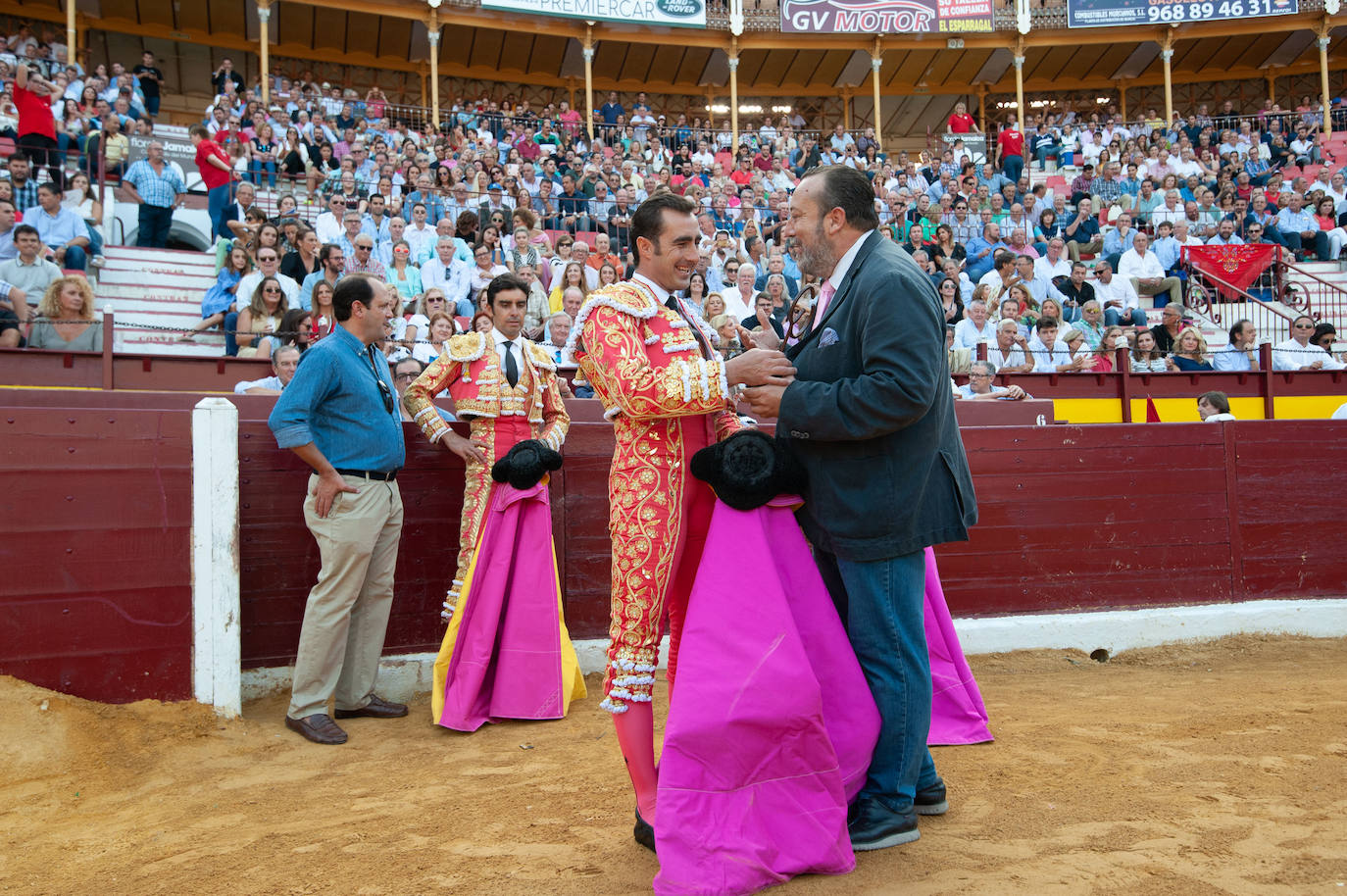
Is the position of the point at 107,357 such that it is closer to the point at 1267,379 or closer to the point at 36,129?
the point at 36,129

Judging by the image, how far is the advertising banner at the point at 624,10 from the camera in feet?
57.6

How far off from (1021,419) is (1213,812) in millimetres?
5187

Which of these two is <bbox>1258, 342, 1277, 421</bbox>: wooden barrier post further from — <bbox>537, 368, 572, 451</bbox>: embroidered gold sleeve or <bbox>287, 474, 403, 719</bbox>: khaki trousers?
<bbox>287, 474, 403, 719</bbox>: khaki trousers

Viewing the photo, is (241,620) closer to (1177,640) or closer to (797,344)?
(797,344)

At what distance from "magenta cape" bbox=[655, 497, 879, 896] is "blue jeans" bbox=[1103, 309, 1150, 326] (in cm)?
965

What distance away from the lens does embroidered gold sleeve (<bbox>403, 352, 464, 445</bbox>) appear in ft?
13.9

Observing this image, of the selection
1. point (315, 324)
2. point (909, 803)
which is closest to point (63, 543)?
point (909, 803)

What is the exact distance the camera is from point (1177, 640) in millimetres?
5184

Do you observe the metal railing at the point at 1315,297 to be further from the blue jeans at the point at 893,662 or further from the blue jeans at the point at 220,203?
the blue jeans at the point at 893,662

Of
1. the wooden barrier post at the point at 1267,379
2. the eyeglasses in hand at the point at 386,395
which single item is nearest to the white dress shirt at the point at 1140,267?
the wooden barrier post at the point at 1267,379

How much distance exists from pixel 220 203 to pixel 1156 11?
1813cm

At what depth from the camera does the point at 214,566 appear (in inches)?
150

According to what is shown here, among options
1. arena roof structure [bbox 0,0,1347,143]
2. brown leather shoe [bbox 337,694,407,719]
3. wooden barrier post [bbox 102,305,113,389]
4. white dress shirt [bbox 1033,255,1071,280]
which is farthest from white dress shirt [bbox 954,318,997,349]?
arena roof structure [bbox 0,0,1347,143]

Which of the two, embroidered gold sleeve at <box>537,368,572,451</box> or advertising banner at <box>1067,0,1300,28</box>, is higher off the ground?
advertising banner at <box>1067,0,1300,28</box>
